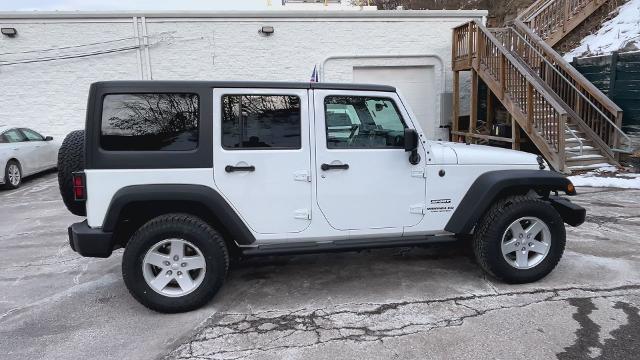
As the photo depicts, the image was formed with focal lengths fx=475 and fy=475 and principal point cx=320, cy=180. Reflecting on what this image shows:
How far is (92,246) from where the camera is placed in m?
3.76

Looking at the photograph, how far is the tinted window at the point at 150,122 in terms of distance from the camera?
379 cm

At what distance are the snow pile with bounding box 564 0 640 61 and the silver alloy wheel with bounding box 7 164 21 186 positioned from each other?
14.7 meters

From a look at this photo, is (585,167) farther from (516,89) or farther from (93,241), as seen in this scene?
(93,241)

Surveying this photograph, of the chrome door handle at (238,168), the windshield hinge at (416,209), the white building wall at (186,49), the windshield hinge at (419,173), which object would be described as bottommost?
the windshield hinge at (416,209)

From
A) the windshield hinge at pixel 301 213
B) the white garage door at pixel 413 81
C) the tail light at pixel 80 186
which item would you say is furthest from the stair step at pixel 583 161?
the tail light at pixel 80 186

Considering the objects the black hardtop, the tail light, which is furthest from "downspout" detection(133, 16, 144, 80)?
the tail light

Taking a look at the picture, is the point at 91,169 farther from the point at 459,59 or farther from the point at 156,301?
the point at 459,59

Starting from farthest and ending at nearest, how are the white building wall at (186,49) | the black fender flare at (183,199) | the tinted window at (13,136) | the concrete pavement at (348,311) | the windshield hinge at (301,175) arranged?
the white building wall at (186,49) → the tinted window at (13,136) → the windshield hinge at (301,175) → the black fender flare at (183,199) → the concrete pavement at (348,311)

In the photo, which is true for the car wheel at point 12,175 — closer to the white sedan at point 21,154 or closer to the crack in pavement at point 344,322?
the white sedan at point 21,154

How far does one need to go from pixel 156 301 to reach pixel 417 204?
2359mm

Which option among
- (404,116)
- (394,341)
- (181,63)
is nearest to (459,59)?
(181,63)

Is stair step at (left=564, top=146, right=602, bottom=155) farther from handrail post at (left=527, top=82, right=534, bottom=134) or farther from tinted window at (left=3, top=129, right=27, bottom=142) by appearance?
tinted window at (left=3, top=129, right=27, bottom=142)

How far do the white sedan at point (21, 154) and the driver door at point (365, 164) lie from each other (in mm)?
A: 9143

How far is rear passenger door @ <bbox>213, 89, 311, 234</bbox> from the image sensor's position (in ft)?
12.8
